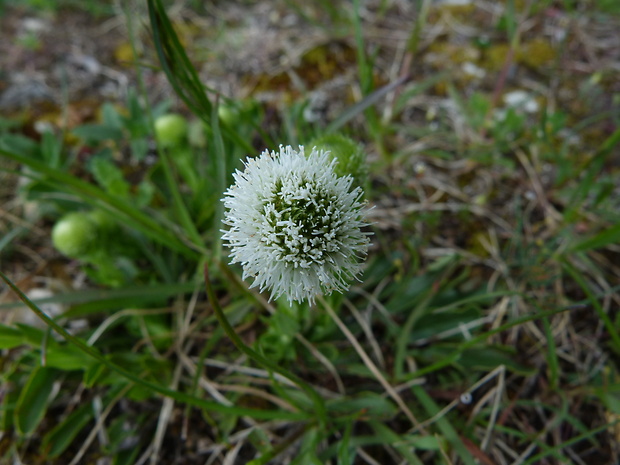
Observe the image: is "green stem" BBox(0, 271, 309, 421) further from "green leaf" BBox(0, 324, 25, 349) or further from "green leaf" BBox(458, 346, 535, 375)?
"green leaf" BBox(458, 346, 535, 375)

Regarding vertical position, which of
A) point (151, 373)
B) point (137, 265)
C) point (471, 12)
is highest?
point (471, 12)

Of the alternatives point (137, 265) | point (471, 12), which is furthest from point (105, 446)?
point (471, 12)

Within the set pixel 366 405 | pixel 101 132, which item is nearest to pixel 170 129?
pixel 101 132

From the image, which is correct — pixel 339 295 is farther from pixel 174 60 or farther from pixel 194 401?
pixel 174 60

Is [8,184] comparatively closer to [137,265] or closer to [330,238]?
[137,265]

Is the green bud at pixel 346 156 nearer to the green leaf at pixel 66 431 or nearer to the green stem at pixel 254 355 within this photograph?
the green stem at pixel 254 355

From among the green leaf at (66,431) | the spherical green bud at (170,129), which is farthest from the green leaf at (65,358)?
the spherical green bud at (170,129)

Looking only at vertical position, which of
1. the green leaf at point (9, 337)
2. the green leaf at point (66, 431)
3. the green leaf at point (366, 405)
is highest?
the green leaf at point (9, 337)
